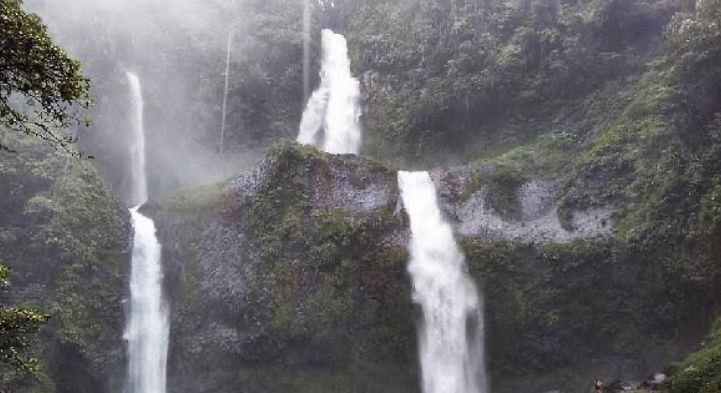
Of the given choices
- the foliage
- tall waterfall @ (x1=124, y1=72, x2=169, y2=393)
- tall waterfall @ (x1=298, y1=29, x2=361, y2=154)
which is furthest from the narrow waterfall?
tall waterfall @ (x1=124, y1=72, x2=169, y2=393)

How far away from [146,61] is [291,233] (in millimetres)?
15544

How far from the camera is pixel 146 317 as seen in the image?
23.1 m

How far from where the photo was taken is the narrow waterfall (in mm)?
22062

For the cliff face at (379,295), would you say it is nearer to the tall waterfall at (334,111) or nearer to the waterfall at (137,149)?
the waterfall at (137,149)

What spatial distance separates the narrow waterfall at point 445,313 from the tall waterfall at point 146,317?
949 centimetres

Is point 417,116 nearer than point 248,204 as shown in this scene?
No

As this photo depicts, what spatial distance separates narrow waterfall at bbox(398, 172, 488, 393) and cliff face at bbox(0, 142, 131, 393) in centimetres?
1091

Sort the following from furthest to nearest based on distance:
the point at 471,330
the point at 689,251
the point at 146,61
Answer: the point at 146,61 < the point at 471,330 < the point at 689,251

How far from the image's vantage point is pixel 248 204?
2466 cm

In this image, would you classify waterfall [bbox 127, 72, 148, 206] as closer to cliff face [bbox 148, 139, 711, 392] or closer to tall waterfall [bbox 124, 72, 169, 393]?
tall waterfall [bbox 124, 72, 169, 393]

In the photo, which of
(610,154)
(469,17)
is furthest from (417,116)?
(610,154)

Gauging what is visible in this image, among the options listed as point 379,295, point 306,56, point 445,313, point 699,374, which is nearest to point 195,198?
point 379,295

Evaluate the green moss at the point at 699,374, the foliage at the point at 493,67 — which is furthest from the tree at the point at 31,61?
the foliage at the point at 493,67

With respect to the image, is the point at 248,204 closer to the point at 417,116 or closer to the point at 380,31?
the point at 417,116
